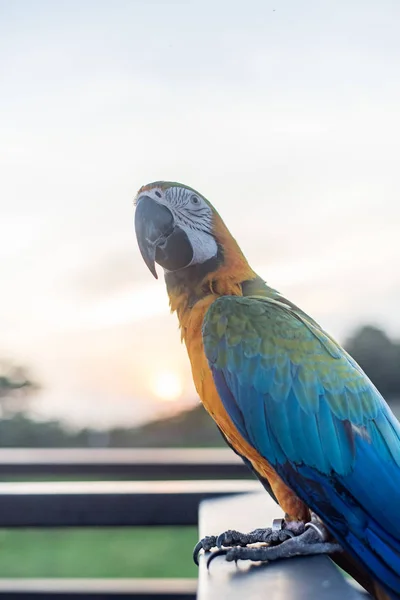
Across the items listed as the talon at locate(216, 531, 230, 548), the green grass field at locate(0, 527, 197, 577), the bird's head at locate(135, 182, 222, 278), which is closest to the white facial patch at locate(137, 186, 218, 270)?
the bird's head at locate(135, 182, 222, 278)

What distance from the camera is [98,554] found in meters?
3.57

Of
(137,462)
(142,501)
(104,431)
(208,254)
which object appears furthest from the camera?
(104,431)

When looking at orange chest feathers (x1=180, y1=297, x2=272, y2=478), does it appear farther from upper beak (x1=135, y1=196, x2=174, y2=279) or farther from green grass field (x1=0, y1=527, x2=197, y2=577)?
green grass field (x1=0, y1=527, x2=197, y2=577)

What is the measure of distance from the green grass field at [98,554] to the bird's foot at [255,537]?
2.47 meters

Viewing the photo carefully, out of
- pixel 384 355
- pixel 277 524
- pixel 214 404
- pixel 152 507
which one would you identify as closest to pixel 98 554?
pixel 384 355

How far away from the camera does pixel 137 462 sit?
1.33m

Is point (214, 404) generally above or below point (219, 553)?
above

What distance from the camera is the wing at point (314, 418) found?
632 millimetres

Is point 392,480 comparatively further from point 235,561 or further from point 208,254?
point 208,254

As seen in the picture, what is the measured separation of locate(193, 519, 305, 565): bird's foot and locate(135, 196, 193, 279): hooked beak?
1.08 feet

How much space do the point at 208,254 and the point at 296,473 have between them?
0.28m

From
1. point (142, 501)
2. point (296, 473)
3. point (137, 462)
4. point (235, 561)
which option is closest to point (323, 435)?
point (296, 473)

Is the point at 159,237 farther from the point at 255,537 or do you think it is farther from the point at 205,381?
the point at 255,537

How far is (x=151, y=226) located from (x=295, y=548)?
414mm
